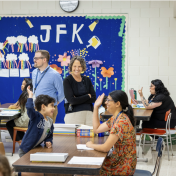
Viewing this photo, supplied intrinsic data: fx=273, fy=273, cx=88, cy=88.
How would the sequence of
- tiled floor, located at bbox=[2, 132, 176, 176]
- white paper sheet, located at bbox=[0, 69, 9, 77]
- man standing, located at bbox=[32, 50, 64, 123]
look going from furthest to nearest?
white paper sheet, located at bbox=[0, 69, 9, 77] < man standing, located at bbox=[32, 50, 64, 123] < tiled floor, located at bbox=[2, 132, 176, 176]

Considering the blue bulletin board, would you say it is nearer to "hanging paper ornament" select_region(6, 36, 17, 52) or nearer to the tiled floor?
"hanging paper ornament" select_region(6, 36, 17, 52)

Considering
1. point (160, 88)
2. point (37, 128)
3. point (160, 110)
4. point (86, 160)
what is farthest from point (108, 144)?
point (160, 88)

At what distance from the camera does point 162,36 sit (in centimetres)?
613

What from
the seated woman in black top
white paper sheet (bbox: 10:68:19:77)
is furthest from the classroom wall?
white paper sheet (bbox: 10:68:19:77)

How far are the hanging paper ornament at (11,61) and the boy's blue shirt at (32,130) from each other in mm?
4339

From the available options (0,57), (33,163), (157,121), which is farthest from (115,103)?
(0,57)

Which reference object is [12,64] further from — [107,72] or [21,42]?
[107,72]

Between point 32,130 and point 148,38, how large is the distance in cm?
449

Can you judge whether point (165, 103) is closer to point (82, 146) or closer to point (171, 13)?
point (171, 13)

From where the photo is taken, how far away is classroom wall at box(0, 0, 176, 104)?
20.0 ft

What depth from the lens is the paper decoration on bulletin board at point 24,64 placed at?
6445 millimetres

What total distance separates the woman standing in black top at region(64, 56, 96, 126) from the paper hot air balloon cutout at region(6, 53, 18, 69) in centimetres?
309

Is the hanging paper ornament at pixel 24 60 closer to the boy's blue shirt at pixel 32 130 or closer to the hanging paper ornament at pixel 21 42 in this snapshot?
the hanging paper ornament at pixel 21 42

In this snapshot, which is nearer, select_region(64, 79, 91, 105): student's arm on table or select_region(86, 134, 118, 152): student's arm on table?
select_region(86, 134, 118, 152): student's arm on table
